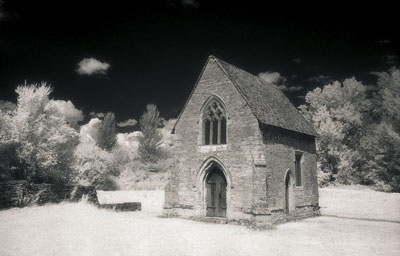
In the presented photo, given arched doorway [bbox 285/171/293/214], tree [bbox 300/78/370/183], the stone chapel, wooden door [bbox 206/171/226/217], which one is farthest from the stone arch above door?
tree [bbox 300/78/370/183]

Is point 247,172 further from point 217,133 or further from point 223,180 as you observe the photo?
point 217,133

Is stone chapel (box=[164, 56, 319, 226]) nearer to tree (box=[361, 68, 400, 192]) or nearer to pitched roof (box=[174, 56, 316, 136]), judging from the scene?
pitched roof (box=[174, 56, 316, 136])

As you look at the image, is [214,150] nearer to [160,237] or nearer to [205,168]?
[205,168]

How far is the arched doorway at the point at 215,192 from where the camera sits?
18938 mm

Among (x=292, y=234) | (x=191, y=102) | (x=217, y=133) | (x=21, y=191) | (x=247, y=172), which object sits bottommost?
(x=292, y=234)

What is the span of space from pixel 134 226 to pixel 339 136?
32.1 m

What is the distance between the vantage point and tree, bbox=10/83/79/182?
23594 mm

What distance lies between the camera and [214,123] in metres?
20.0

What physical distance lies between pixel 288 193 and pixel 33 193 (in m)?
16.2

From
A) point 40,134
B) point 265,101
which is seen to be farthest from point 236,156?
point 40,134

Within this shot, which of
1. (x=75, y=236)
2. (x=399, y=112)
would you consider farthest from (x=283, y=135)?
(x=399, y=112)

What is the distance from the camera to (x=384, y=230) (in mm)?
16766

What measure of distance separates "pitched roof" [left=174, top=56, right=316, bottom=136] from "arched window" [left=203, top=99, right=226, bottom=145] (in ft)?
6.39

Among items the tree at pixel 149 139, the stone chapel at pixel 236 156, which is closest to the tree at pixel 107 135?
the tree at pixel 149 139
